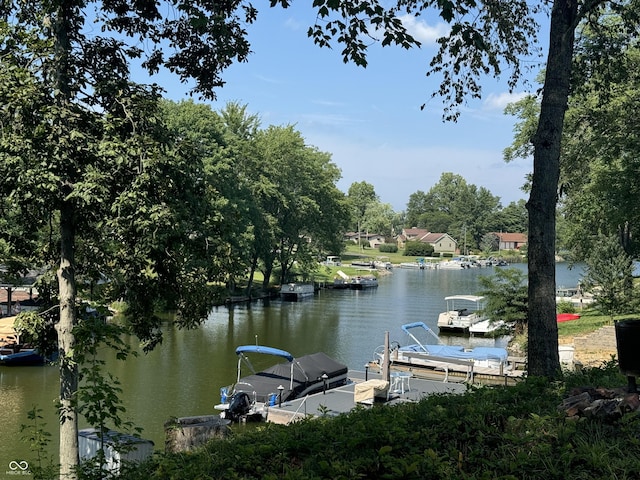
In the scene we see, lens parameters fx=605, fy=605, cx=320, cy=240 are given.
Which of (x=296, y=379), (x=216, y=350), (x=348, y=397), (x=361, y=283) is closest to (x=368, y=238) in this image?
(x=361, y=283)

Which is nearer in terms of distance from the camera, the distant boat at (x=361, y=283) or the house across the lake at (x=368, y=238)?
the distant boat at (x=361, y=283)

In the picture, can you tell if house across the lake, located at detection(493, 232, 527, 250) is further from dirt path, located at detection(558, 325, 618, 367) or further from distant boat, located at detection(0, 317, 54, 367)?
distant boat, located at detection(0, 317, 54, 367)

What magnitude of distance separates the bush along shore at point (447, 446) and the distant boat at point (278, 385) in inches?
409

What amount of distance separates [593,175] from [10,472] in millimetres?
22150

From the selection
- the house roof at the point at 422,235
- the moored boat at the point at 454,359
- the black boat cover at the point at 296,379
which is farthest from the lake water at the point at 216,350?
the house roof at the point at 422,235

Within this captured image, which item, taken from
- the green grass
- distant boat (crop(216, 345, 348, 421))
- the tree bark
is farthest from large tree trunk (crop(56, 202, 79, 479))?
the green grass

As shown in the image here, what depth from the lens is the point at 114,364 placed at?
23844 mm

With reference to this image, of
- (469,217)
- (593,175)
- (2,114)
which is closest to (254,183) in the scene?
(593,175)

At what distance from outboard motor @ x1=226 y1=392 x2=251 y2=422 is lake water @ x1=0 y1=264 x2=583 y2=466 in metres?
1.71

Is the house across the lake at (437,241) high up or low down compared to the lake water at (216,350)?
up

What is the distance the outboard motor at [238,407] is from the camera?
1616 cm

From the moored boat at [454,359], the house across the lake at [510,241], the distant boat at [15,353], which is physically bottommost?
the moored boat at [454,359]

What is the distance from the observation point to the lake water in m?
17.5

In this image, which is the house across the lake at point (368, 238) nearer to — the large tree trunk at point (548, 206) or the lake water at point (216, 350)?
the lake water at point (216, 350)
